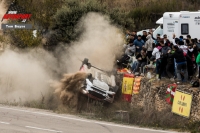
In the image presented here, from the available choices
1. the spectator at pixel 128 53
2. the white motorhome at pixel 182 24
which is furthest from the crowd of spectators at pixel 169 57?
the white motorhome at pixel 182 24

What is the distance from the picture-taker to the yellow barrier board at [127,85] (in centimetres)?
2286

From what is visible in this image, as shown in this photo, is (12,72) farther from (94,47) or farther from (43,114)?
(43,114)

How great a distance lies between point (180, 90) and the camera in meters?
19.4

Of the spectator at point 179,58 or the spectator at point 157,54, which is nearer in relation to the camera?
the spectator at point 179,58

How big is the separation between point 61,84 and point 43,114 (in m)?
3.04

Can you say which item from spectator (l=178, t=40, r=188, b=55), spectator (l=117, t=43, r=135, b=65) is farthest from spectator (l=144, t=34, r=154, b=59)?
spectator (l=178, t=40, r=188, b=55)

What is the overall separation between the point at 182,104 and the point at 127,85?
13.5 ft

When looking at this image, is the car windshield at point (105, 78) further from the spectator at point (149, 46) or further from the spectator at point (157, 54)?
the spectator at point (157, 54)

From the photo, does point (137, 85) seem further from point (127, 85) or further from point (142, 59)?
point (142, 59)

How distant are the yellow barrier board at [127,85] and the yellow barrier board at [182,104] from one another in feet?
10.8

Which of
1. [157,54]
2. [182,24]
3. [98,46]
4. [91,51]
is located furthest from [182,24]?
[157,54]

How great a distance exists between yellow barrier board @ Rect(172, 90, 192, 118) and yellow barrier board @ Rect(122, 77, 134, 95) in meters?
3.29

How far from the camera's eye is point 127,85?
2309cm

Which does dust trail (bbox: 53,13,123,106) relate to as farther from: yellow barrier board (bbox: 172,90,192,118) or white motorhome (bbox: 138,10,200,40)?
yellow barrier board (bbox: 172,90,192,118)
